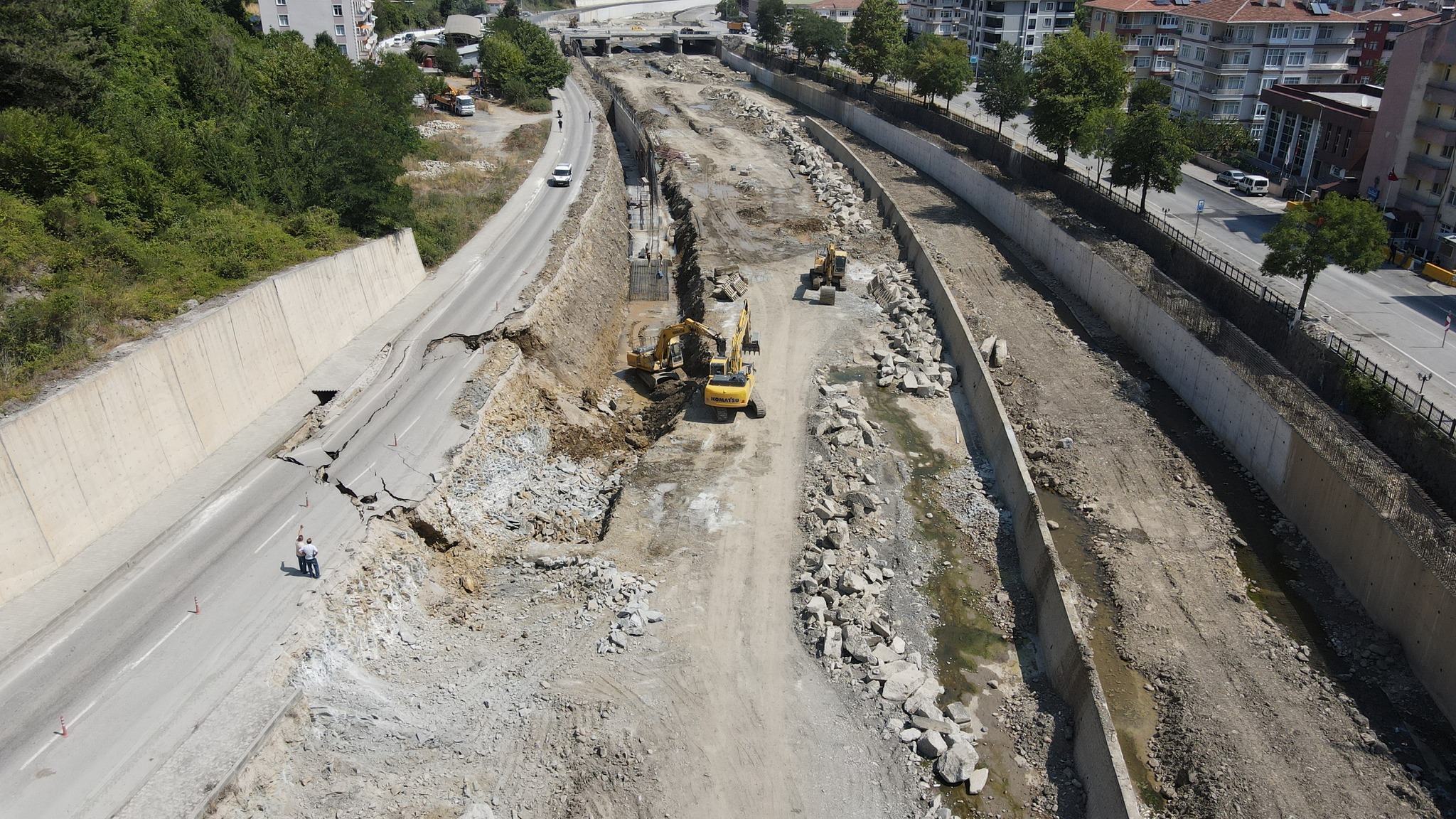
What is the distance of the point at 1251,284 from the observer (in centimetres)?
4728

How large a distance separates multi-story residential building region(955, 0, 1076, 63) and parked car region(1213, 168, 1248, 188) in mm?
52621

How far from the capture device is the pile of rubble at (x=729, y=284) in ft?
162

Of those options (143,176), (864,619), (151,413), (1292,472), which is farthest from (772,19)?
(864,619)

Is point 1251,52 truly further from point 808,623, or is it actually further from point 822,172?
point 808,623

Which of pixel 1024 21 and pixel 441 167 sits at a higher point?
pixel 1024 21

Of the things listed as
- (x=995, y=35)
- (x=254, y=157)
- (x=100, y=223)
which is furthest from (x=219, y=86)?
(x=995, y=35)

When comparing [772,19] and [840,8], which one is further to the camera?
[840,8]

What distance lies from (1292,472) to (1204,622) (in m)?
8.64

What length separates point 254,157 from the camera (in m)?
43.3

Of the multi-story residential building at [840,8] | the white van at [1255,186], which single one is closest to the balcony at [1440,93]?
the white van at [1255,186]

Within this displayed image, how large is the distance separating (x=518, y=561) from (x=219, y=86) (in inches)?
1484

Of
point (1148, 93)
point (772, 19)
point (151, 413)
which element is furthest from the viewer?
point (772, 19)

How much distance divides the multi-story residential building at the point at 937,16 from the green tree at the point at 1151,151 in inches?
3256

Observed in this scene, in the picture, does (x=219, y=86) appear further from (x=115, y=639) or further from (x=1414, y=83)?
(x=1414, y=83)
